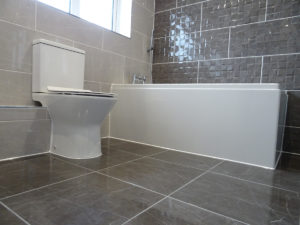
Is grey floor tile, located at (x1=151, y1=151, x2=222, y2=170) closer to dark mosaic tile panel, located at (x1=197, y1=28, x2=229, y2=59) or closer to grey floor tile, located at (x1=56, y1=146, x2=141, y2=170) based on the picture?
grey floor tile, located at (x1=56, y1=146, x2=141, y2=170)

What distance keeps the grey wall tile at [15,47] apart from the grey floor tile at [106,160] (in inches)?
27.5

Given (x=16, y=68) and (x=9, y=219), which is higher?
(x=16, y=68)

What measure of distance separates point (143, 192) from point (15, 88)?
1.12 metres

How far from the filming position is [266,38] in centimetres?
201

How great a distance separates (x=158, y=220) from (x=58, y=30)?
1.55m

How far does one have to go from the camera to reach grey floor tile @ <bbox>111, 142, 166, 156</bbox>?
1.64 metres

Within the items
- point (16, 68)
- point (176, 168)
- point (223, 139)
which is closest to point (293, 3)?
point (223, 139)

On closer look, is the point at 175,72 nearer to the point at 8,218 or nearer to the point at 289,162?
the point at 289,162

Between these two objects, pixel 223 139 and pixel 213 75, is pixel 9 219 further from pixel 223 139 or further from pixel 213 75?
pixel 213 75

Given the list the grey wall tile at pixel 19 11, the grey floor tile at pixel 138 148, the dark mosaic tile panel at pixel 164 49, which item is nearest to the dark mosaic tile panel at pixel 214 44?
the dark mosaic tile panel at pixel 164 49

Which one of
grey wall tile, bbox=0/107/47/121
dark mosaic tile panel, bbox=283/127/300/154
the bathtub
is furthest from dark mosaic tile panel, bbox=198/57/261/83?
grey wall tile, bbox=0/107/47/121

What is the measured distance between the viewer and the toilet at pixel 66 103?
4.32 ft

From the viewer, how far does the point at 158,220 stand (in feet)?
2.41

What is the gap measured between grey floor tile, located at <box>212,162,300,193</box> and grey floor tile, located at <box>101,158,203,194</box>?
0.67 ft
